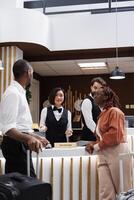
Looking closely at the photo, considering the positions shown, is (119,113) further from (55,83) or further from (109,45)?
(55,83)

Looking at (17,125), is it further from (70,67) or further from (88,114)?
(70,67)

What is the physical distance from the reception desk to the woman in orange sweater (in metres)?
0.19

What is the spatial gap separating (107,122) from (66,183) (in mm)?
759

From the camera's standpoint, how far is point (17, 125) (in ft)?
8.24

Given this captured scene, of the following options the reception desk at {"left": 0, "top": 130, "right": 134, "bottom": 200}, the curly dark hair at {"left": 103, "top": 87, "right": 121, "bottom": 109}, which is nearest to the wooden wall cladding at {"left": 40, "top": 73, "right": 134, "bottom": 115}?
the reception desk at {"left": 0, "top": 130, "right": 134, "bottom": 200}

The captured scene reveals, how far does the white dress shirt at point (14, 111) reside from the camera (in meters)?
2.42

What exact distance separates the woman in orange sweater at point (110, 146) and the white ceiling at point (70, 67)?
4.43m

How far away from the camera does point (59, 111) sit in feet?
15.9

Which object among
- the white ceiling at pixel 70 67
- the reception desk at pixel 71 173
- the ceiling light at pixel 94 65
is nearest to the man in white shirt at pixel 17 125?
the reception desk at pixel 71 173

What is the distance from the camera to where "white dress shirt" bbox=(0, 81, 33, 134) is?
2418 mm

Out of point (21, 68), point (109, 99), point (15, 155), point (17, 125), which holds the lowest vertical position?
point (15, 155)

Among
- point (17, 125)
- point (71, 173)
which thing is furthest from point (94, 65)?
point (17, 125)

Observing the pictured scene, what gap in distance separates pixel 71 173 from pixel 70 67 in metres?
5.33

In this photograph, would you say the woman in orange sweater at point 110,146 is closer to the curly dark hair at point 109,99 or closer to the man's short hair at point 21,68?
the curly dark hair at point 109,99
